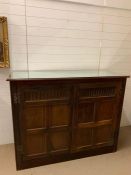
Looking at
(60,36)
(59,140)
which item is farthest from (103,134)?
(60,36)

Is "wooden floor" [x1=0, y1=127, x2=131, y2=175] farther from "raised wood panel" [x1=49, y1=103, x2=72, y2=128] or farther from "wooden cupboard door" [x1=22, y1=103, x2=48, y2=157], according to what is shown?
"raised wood panel" [x1=49, y1=103, x2=72, y2=128]

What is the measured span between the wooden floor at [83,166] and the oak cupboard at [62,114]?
7cm

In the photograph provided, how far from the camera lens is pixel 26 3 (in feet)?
6.38

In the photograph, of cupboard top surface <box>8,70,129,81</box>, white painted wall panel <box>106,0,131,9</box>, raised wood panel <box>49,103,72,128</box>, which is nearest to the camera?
cupboard top surface <box>8,70,129,81</box>

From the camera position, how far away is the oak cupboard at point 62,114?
1.71 m

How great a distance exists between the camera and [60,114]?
1848 mm

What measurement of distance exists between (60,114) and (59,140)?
328mm

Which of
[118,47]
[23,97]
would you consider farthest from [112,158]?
[118,47]

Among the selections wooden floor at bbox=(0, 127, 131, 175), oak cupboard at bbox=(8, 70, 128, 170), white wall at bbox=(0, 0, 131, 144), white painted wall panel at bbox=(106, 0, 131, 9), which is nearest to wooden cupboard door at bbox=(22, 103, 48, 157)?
oak cupboard at bbox=(8, 70, 128, 170)

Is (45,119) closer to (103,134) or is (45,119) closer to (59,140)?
(59,140)

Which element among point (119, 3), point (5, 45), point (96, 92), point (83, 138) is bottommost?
point (83, 138)

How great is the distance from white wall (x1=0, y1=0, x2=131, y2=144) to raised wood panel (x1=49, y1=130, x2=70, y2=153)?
730 millimetres

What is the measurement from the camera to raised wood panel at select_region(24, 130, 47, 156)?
182cm

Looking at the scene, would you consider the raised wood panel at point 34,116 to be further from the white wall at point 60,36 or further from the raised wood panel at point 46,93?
the white wall at point 60,36
